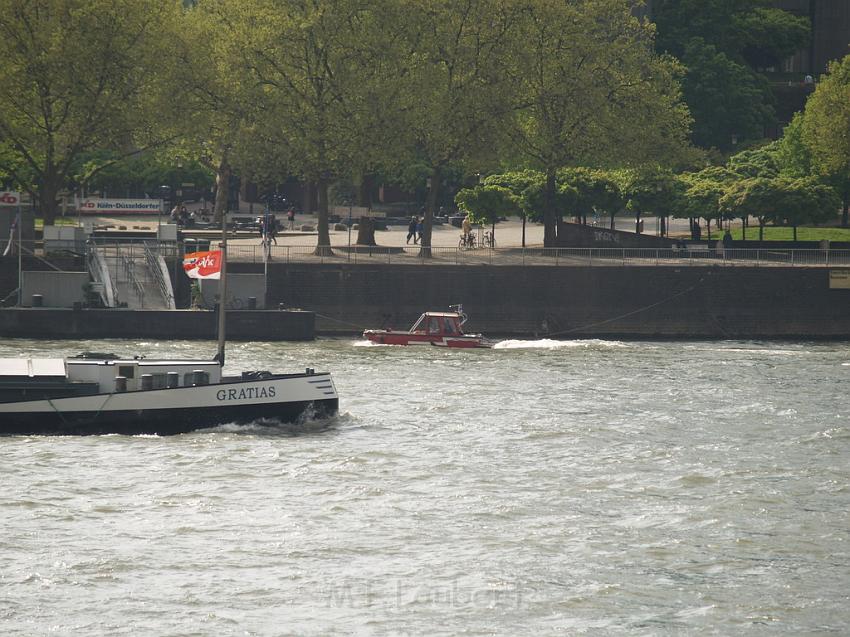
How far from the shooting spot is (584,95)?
8100 centimetres

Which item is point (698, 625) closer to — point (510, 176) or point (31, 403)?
point (31, 403)

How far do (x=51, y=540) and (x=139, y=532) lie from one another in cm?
192

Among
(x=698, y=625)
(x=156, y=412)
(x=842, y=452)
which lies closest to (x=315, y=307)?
(x=156, y=412)

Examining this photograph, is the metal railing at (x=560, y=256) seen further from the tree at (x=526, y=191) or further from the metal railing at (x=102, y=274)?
the metal railing at (x=102, y=274)

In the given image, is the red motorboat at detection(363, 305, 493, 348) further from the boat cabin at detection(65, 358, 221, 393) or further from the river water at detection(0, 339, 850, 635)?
the boat cabin at detection(65, 358, 221, 393)

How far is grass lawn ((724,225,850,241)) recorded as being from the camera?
87062 mm

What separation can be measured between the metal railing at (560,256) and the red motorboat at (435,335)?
6742 mm

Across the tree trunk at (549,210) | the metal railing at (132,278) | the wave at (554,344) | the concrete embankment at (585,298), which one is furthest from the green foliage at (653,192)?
the metal railing at (132,278)

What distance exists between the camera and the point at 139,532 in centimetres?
3844

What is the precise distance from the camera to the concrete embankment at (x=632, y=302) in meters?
74.6

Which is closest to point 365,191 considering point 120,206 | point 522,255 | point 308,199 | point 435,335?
point 308,199

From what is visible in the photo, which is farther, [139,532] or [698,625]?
[139,532]

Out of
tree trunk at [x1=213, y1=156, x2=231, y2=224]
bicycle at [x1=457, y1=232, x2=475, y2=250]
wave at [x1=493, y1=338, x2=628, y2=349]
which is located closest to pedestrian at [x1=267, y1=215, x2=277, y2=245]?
tree trunk at [x1=213, y1=156, x2=231, y2=224]

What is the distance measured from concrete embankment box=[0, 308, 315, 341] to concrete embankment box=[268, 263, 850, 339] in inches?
249
